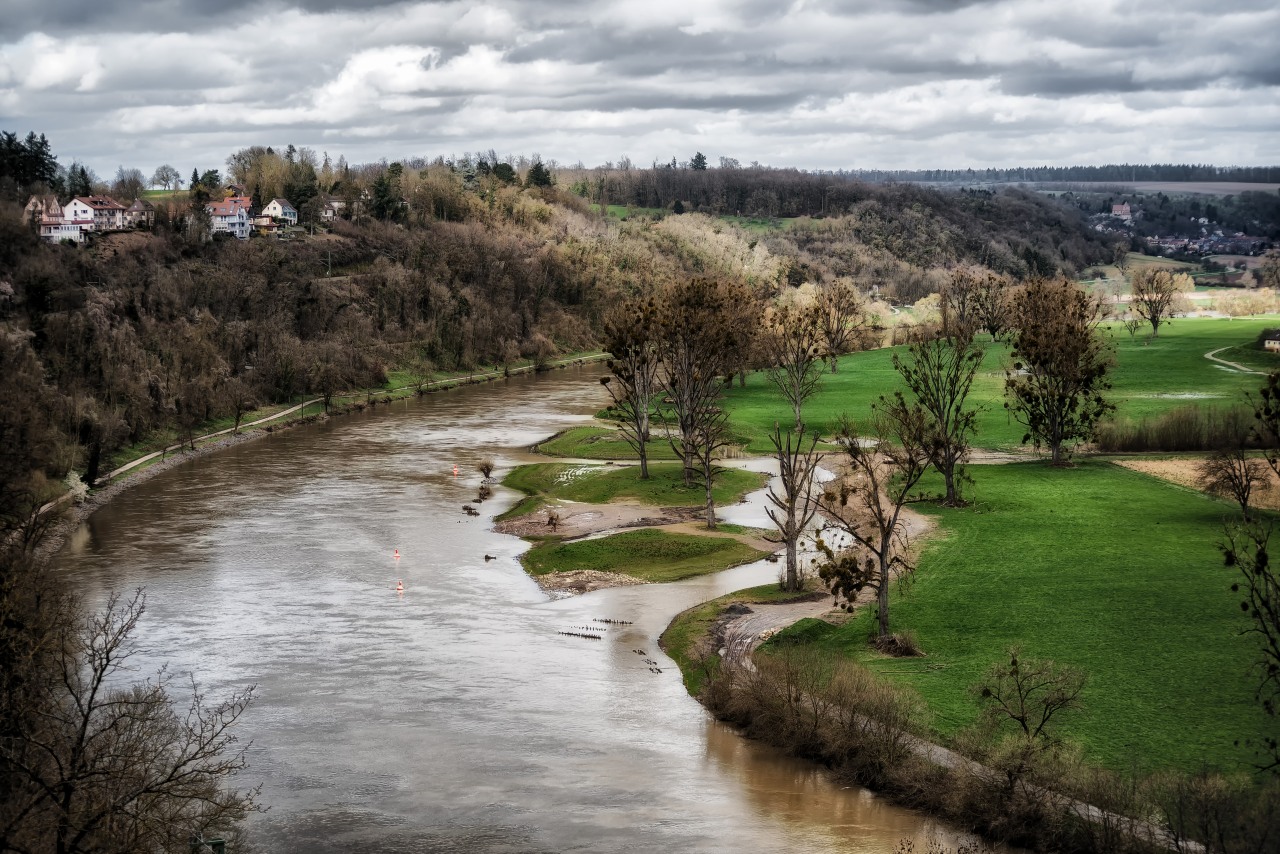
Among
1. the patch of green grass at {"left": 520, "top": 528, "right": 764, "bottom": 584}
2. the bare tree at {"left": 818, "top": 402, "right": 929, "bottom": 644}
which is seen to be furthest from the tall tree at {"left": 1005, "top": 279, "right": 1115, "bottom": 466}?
the patch of green grass at {"left": 520, "top": 528, "right": 764, "bottom": 584}

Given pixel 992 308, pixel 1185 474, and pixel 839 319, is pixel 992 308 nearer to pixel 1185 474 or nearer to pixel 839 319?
pixel 839 319

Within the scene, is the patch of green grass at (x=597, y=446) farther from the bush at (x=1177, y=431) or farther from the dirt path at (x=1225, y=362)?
the dirt path at (x=1225, y=362)

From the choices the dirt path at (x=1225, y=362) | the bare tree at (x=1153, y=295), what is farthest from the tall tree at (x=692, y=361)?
the bare tree at (x=1153, y=295)

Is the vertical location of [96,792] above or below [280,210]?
below

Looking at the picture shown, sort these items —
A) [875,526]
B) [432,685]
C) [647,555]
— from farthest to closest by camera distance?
[647,555] → [875,526] → [432,685]

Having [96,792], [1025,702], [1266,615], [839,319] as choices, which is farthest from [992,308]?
[96,792]

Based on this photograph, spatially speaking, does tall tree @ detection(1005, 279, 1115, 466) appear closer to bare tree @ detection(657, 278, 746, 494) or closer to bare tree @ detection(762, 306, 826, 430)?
bare tree @ detection(762, 306, 826, 430)
